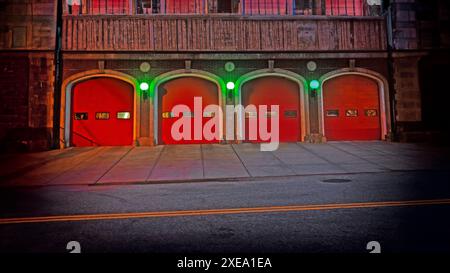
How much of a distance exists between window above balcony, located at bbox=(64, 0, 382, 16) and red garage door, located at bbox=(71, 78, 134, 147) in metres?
3.52

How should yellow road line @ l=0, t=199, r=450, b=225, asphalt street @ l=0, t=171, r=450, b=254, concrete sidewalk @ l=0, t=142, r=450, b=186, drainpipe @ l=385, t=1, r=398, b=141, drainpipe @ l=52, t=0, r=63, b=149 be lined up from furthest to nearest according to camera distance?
1. drainpipe @ l=385, t=1, r=398, b=141
2. drainpipe @ l=52, t=0, r=63, b=149
3. concrete sidewalk @ l=0, t=142, r=450, b=186
4. yellow road line @ l=0, t=199, r=450, b=225
5. asphalt street @ l=0, t=171, r=450, b=254

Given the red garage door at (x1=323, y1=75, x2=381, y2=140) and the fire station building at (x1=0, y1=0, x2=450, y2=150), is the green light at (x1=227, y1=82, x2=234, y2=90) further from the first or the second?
the red garage door at (x1=323, y1=75, x2=381, y2=140)

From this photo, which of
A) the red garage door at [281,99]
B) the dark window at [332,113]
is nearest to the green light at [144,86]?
the red garage door at [281,99]

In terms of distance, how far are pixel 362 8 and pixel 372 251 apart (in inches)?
629

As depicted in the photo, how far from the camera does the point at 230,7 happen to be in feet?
51.2

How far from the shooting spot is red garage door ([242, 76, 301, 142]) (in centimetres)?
1567

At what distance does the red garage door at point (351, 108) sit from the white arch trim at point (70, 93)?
9.38 metres

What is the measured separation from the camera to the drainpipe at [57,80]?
1430 cm

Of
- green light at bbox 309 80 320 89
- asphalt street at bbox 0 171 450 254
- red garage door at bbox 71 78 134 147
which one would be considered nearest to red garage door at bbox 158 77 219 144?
red garage door at bbox 71 78 134 147

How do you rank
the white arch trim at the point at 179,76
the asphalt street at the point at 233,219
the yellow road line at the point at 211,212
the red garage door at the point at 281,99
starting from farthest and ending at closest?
the red garage door at the point at 281,99
the white arch trim at the point at 179,76
the yellow road line at the point at 211,212
the asphalt street at the point at 233,219

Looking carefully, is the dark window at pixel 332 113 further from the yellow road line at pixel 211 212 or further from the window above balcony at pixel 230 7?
the yellow road line at pixel 211 212

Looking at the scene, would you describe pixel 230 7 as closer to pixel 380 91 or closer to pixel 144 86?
pixel 144 86
